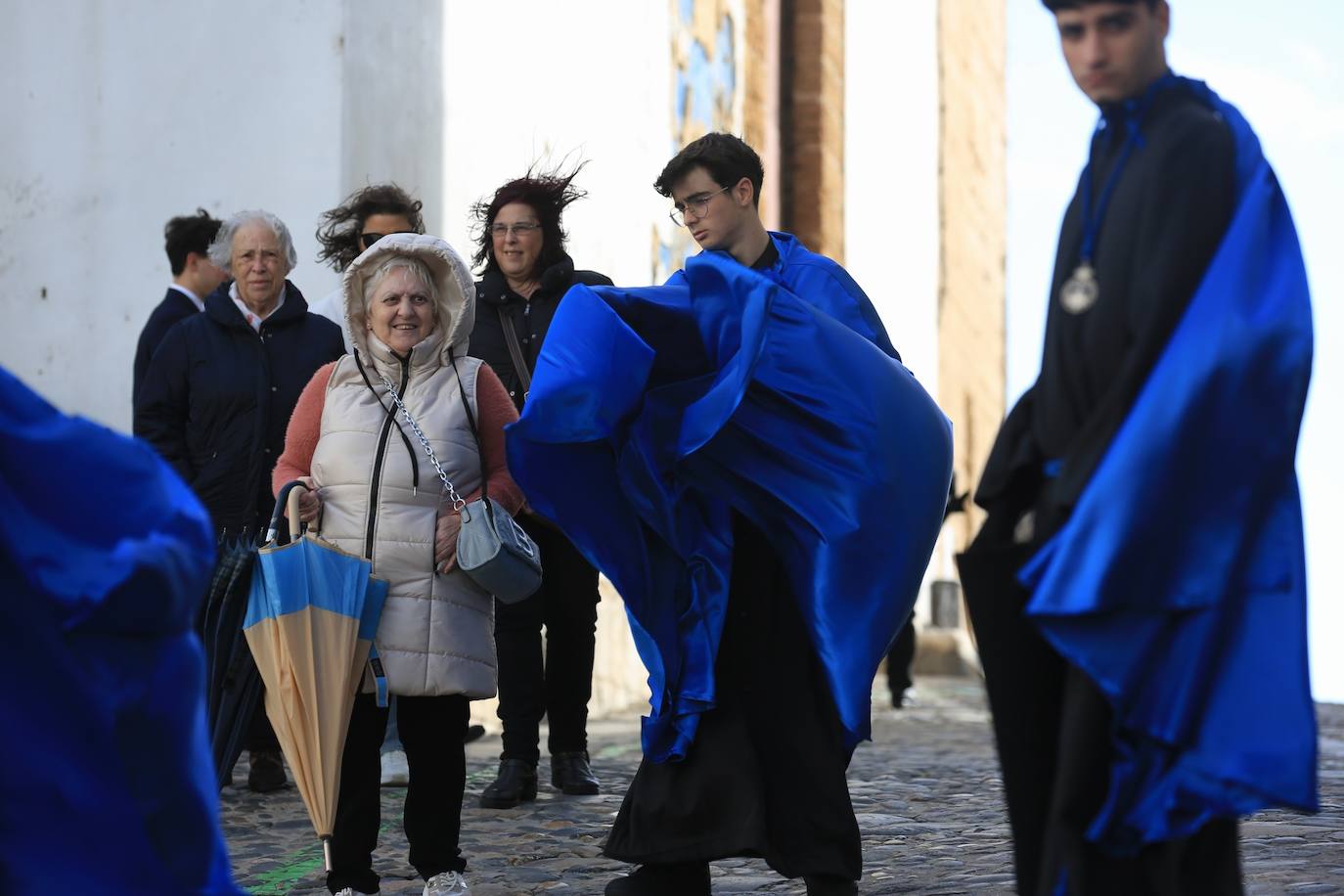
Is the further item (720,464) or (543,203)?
(543,203)

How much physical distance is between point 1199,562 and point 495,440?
2.39 meters

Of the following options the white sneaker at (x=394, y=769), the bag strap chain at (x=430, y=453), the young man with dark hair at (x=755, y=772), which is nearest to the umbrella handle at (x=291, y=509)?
the bag strap chain at (x=430, y=453)

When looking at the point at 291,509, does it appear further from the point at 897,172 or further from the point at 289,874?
the point at 897,172

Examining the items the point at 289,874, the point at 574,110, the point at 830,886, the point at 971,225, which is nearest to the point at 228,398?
the point at 289,874

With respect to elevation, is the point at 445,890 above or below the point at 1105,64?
below

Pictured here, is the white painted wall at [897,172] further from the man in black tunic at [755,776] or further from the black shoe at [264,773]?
the man in black tunic at [755,776]

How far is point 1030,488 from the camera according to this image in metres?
3.55

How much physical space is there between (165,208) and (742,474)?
16.7 feet

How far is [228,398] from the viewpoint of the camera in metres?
7.14

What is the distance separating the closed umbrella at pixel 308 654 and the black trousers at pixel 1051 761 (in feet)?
5.73

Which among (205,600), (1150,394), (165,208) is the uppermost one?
(165,208)

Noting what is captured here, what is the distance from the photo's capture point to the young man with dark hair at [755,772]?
4707 millimetres

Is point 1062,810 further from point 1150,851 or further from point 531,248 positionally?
point 531,248

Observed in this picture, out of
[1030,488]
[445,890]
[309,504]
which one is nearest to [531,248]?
[309,504]
